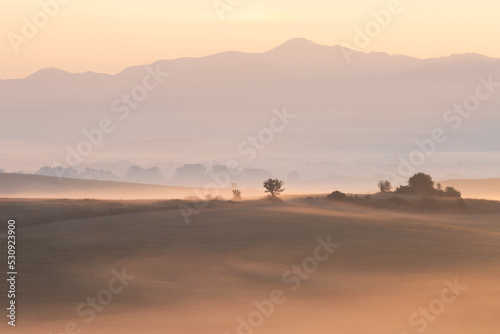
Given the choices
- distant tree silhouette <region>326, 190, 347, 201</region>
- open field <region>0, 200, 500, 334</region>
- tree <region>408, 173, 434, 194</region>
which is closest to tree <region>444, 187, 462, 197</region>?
tree <region>408, 173, 434, 194</region>

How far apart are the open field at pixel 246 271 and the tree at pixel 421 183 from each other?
2148 cm

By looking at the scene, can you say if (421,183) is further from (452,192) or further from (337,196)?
(337,196)

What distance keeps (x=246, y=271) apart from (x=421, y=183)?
134ft

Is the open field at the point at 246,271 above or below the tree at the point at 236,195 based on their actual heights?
below

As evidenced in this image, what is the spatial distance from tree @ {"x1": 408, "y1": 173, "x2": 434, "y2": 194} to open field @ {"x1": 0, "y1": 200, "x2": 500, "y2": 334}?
70.5 ft

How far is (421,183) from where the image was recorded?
72.5 metres

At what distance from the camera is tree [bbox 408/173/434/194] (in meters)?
72.3

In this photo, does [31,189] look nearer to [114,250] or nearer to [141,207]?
[141,207]

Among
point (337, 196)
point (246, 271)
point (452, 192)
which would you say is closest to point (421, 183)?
point (452, 192)

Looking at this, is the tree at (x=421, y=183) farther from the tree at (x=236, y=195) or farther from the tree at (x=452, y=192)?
the tree at (x=236, y=195)

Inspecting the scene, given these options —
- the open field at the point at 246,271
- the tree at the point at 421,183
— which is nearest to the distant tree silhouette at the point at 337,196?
the tree at the point at 421,183

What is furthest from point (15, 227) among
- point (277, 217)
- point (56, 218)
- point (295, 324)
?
point (295, 324)

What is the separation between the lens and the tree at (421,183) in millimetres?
72312

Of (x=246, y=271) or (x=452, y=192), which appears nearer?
(x=246, y=271)
